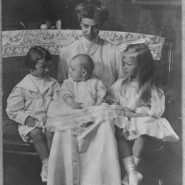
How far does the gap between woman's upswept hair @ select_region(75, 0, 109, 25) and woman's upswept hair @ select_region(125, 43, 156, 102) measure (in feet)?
0.50

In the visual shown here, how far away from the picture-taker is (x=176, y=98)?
1.68m

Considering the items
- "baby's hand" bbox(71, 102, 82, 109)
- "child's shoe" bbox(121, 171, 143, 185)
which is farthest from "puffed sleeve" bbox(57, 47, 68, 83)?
"child's shoe" bbox(121, 171, 143, 185)

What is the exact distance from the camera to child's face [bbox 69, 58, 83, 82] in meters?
→ 1.64

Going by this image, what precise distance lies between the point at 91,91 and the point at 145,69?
222mm

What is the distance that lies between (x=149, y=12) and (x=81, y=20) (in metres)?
0.26

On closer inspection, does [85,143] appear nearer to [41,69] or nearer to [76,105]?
[76,105]

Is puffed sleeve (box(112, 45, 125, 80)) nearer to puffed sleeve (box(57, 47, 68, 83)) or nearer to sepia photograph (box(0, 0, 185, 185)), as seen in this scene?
sepia photograph (box(0, 0, 185, 185))

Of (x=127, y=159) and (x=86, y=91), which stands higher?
(x=86, y=91)

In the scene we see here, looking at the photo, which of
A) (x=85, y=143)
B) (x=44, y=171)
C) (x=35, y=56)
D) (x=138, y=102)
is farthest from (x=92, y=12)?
(x=44, y=171)

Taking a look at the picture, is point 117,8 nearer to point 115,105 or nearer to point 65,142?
point 115,105

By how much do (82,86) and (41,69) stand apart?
168 mm

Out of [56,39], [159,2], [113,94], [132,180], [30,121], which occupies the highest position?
[159,2]

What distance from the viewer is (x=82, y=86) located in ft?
5.41

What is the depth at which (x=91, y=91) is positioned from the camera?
1.65m
